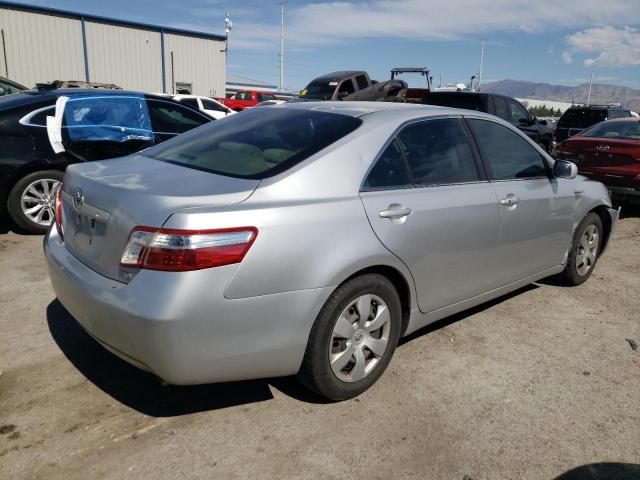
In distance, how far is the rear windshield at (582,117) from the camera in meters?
15.5

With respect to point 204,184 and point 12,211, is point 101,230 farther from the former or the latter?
point 12,211

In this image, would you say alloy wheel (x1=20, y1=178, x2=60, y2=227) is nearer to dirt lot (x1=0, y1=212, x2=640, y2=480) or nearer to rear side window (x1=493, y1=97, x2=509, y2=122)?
dirt lot (x1=0, y1=212, x2=640, y2=480)

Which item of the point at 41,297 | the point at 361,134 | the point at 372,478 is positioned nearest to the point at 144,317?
the point at 372,478

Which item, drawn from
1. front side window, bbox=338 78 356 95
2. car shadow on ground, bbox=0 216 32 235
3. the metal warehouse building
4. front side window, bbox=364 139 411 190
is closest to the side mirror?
front side window, bbox=364 139 411 190

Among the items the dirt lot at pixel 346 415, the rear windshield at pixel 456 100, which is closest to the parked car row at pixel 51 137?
the dirt lot at pixel 346 415

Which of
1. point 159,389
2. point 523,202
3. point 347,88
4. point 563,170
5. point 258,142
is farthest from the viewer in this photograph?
point 347,88

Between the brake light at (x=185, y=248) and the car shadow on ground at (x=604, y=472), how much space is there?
5.82 feet

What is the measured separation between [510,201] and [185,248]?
2382mm

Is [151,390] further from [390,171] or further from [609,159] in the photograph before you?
[609,159]

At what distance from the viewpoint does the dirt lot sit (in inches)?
94.4

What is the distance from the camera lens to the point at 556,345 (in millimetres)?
3727

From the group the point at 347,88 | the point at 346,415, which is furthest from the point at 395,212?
the point at 347,88

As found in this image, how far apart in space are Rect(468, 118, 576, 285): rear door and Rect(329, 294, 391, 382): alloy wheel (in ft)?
3.76

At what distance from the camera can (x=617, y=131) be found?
8.28 meters
